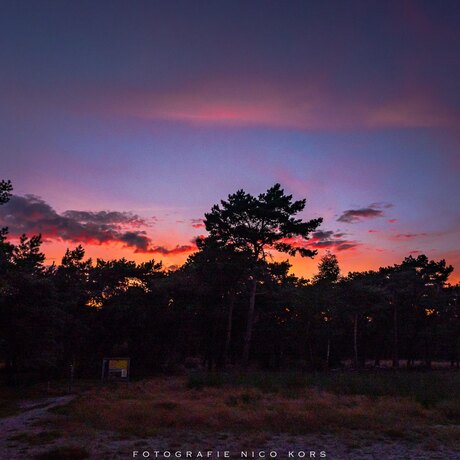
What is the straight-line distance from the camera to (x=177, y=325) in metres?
48.5

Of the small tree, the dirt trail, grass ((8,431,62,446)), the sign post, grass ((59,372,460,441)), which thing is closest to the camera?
the dirt trail

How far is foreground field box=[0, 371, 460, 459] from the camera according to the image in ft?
37.4

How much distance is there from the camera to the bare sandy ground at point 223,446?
10.8m

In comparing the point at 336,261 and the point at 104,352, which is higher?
the point at 336,261

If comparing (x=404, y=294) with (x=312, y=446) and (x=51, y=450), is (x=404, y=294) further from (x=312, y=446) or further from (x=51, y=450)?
(x=51, y=450)

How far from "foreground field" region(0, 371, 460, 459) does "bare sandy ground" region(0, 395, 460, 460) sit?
3 centimetres

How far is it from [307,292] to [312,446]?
149 ft

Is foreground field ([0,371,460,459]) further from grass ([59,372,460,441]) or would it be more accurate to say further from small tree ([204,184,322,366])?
small tree ([204,184,322,366])

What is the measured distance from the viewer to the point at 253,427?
47.0ft

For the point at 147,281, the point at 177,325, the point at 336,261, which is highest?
the point at 336,261

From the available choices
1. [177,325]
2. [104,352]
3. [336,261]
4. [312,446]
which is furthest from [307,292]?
[312,446]

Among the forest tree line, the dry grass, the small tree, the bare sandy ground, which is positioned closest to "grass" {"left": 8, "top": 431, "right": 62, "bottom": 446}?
the bare sandy ground

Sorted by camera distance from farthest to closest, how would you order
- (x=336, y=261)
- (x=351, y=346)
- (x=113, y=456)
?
(x=336, y=261) < (x=351, y=346) < (x=113, y=456)

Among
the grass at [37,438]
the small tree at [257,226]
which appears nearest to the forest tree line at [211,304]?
the small tree at [257,226]
